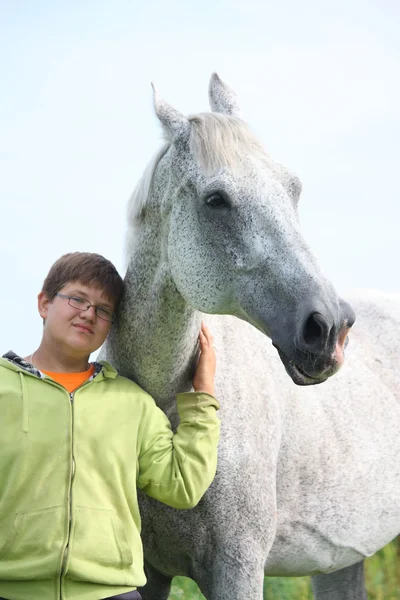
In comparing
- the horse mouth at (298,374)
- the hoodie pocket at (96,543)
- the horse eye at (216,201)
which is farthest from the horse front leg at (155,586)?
the horse eye at (216,201)

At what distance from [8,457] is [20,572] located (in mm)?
365

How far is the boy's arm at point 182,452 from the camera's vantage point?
2.85m

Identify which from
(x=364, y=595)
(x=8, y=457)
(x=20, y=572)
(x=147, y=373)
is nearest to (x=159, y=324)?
(x=147, y=373)

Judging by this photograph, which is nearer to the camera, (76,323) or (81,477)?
(81,477)

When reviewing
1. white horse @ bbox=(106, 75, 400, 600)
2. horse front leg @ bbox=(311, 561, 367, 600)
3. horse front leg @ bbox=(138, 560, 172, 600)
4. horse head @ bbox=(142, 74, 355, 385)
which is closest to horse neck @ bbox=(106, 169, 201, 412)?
white horse @ bbox=(106, 75, 400, 600)

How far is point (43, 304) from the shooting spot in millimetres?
3062

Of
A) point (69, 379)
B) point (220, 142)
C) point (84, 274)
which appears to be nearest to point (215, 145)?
point (220, 142)

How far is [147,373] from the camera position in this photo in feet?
10.3

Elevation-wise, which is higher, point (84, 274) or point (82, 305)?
point (84, 274)

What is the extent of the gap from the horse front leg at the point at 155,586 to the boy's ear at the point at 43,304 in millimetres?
1319

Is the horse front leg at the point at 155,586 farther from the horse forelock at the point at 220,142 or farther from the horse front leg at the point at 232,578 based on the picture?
the horse forelock at the point at 220,142

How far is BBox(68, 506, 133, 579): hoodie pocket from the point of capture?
8.60 ft

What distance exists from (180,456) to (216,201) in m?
0.90

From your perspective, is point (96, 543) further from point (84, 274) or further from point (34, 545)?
point (84, 274)
